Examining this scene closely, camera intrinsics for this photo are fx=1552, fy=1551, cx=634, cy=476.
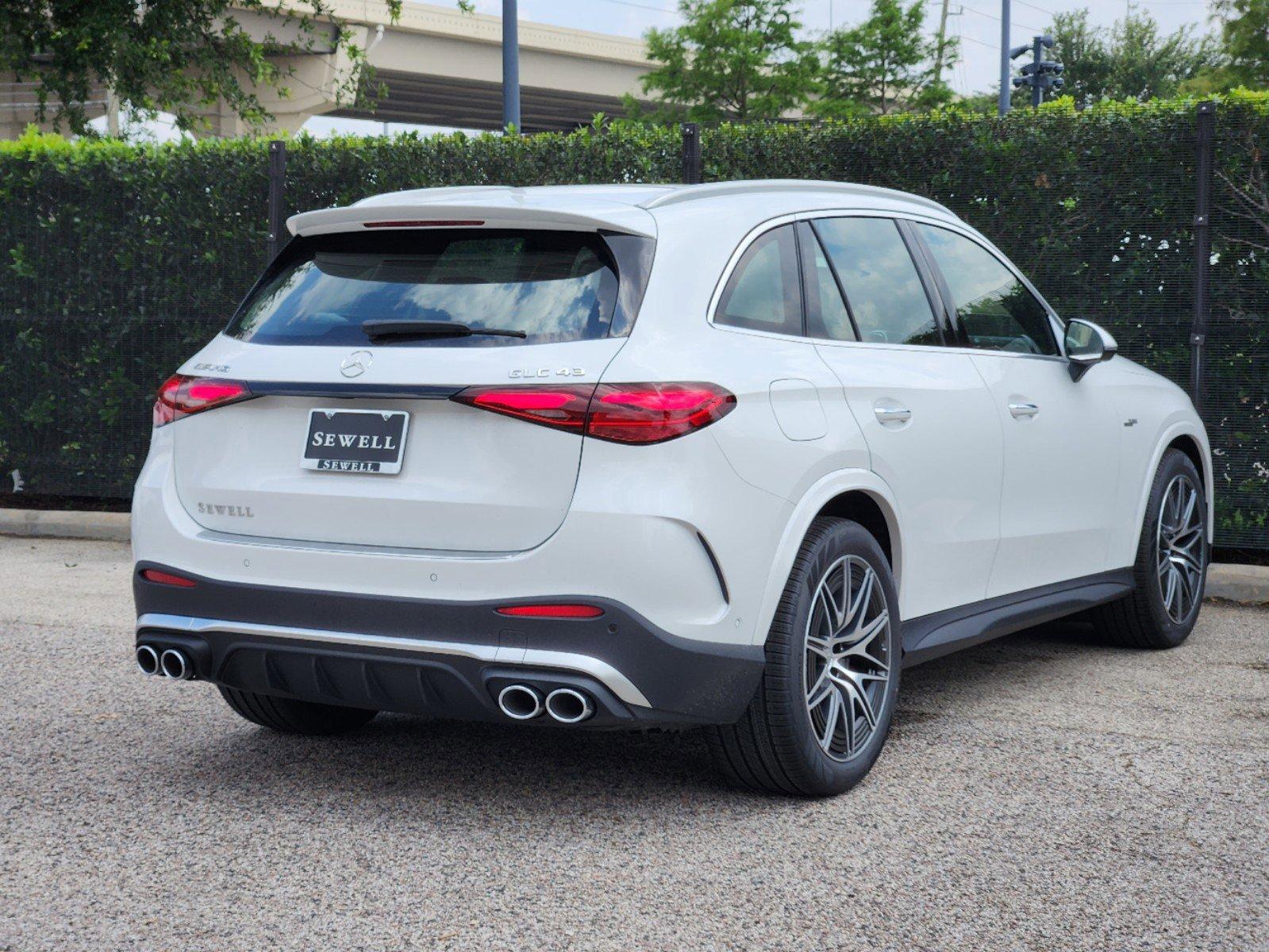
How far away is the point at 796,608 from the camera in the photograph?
4.23 meters

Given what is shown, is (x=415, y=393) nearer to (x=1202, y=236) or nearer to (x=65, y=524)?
(x=1202, y=236)

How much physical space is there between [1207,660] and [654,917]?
3.95 metres

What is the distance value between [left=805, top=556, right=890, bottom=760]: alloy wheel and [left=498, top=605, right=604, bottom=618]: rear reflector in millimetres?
739

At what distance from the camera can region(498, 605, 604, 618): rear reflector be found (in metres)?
3.86

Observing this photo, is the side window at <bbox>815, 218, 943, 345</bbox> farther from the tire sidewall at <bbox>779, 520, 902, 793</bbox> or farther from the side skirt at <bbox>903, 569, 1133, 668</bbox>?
the side skirt at <bbox>903, 569, 1133, 668</bbox>

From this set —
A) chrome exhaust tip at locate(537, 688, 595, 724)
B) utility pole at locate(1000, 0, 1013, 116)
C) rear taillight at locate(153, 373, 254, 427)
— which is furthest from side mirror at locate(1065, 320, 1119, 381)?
utility pole at locate(1000, 0, 1013, 116)

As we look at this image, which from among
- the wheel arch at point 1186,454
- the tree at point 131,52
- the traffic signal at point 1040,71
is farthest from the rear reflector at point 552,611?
the traffic signal at point 1040,71

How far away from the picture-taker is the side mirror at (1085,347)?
6.02 m

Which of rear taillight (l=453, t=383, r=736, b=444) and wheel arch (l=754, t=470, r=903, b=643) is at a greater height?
rear taillight (l=453, t=383, r=736, b=444)

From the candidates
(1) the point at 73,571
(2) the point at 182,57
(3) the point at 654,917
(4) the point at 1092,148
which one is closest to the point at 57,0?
(2) the point at 182,57

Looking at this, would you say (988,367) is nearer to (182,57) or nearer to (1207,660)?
(1207,660)

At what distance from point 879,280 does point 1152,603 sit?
8.09 feet

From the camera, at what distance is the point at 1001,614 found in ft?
18.0

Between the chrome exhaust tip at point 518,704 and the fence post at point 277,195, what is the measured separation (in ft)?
24.5
